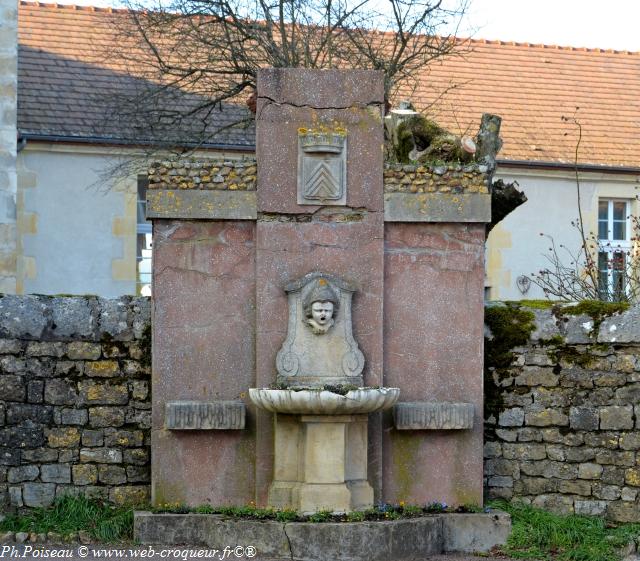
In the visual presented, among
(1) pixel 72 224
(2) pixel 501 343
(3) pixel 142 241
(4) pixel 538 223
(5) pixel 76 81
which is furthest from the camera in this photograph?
(4) pixel 538 223

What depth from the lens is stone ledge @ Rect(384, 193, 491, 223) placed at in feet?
30.4

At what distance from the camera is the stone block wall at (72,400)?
9.38m

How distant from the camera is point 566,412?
9617 millimetres

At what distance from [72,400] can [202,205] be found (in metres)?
1.74

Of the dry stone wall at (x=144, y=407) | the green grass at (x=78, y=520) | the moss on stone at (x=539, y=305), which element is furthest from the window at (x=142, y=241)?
the moss on stone at (x=539, y=305)

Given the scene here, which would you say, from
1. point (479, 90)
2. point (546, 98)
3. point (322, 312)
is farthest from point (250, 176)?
point (546, 98)

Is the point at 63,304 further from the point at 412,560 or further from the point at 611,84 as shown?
the point at 611,84

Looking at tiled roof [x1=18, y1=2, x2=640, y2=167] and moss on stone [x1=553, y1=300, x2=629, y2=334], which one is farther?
tiled roof [x1=18, y1=2, x2=640, y2=167]

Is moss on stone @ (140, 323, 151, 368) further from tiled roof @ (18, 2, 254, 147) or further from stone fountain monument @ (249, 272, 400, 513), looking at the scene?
tiled roof @ (18, 2, 254, 147)

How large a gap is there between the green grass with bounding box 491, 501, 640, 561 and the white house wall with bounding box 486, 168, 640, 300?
11.3 m

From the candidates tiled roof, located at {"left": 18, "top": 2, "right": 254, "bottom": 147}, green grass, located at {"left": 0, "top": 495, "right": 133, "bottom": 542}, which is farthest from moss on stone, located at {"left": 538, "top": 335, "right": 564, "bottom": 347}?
tiled roof, located at {"left": 18, "top": 2, "right": 254, "bottom": 147}

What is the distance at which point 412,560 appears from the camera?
28.3 feet

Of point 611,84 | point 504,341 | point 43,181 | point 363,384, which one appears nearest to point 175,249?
point 363,384

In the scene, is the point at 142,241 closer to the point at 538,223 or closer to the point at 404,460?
the point at 538,223
